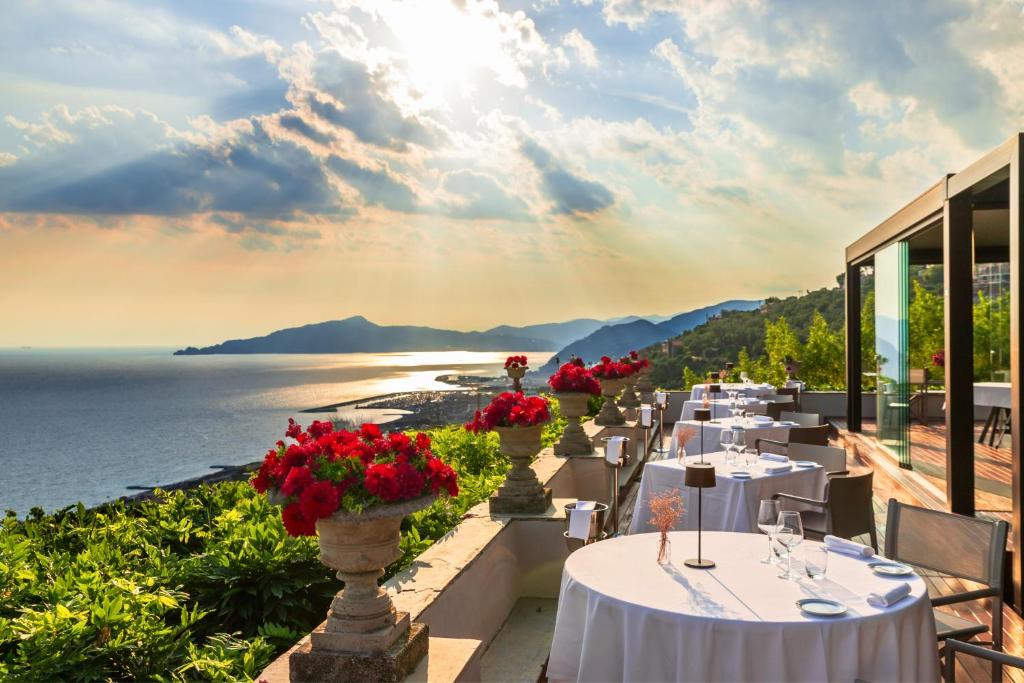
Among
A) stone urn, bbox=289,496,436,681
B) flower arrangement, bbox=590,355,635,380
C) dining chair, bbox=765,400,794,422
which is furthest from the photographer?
dining chair, bbox=765,400,794,422

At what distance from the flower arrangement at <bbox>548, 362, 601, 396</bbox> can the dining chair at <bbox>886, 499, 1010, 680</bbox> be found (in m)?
3.78

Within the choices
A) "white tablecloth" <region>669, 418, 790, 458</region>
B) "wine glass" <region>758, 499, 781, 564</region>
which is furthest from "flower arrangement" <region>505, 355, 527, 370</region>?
"wine glass" <region>758, 499, 781, 564</region>

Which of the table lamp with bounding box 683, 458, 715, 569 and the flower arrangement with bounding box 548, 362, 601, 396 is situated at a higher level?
the flower arrangement with bounding box 548, 362, 601, 396

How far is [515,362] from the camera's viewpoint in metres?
7.71

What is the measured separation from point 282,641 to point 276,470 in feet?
4.16

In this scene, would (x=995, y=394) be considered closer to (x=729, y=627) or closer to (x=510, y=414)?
(x=510, y=414)

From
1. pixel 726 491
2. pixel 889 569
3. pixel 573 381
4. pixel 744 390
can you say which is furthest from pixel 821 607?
pixel 744 390

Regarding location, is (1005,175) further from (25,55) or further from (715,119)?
(25,55)

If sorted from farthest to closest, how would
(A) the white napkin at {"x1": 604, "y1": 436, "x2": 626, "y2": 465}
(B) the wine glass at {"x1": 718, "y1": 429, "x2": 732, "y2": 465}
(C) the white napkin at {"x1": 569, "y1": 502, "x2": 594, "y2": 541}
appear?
(B) the wine glass at {"x1": 718, "y1": 429, "x2": 732, "y2": 465}, (A) the white napkin at {"x1": 604, "y1": 436, "x2": 626, "y2": 465}, (C) the white napkin at {"x1": 569, "y1": 502, "x2": 594, "y2": 541}

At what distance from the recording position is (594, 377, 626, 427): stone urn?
1020cm

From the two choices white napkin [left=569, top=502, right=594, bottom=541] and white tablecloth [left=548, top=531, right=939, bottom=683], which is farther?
white napkin [left=569, top=502, right=594, bottom=541]

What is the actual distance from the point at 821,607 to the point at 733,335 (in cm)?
2883

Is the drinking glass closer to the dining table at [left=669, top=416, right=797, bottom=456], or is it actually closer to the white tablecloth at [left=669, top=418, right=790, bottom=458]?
the dining table at [left=669, top=416, right=797, bottom=456]

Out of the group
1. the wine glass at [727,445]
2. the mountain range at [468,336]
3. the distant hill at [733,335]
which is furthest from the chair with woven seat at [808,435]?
the mountain range at [468,336]
